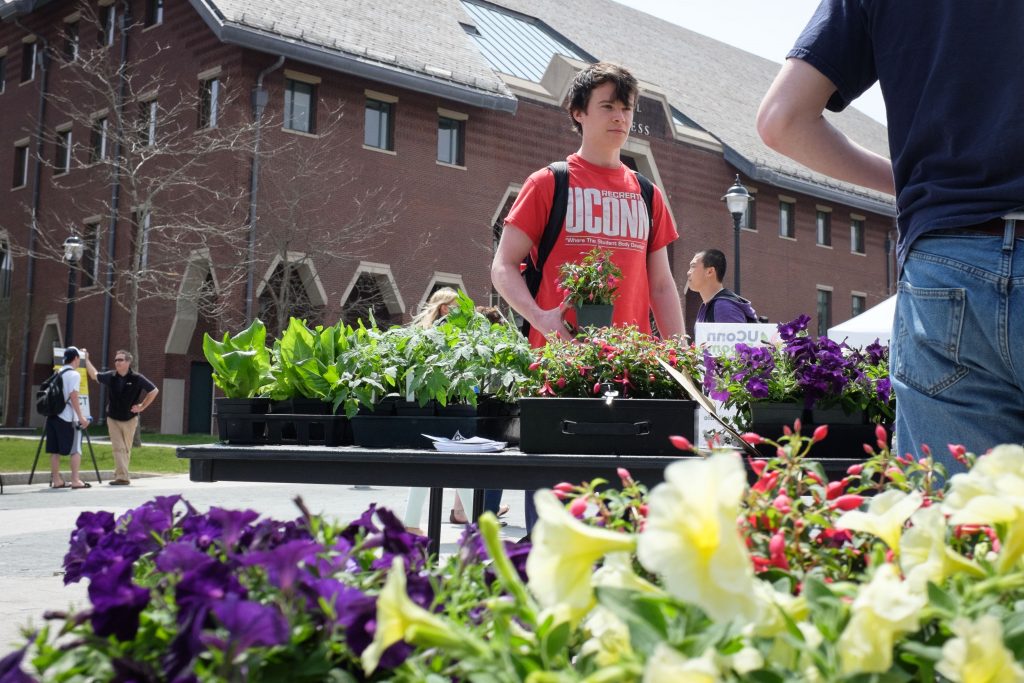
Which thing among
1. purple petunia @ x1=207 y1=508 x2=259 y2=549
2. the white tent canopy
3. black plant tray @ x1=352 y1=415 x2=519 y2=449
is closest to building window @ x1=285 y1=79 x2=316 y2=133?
the white tent canopy

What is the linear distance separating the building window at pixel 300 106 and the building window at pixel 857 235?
20.7 metres

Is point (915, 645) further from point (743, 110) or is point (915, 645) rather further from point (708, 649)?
point (743, 110)

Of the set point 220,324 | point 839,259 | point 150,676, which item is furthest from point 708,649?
point 839,259

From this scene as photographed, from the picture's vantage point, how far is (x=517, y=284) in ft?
13.0

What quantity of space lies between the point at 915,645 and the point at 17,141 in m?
34.5

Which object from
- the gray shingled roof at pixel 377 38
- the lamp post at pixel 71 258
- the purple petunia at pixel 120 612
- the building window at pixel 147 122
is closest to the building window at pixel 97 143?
the building window at pixel 147 122

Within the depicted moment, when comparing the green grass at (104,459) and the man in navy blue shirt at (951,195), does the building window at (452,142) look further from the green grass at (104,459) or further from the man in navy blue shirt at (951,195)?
the man in navy blue shirt at (951,195)

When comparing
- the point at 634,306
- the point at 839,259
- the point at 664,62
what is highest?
the point at 664,62

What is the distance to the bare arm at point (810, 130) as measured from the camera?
2223 mm

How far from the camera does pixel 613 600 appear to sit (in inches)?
32.9

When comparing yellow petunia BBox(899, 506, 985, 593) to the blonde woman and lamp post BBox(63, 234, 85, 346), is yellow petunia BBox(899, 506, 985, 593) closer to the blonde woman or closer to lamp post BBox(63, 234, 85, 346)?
the blonde woman

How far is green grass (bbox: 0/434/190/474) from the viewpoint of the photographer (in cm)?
1636

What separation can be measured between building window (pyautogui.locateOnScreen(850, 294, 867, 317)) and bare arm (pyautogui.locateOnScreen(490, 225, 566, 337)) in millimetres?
36248

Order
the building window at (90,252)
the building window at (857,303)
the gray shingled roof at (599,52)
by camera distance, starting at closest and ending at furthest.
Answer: the gray shingled roof at (599,52)
the building window at (90,252)
the building window at (857,303)
